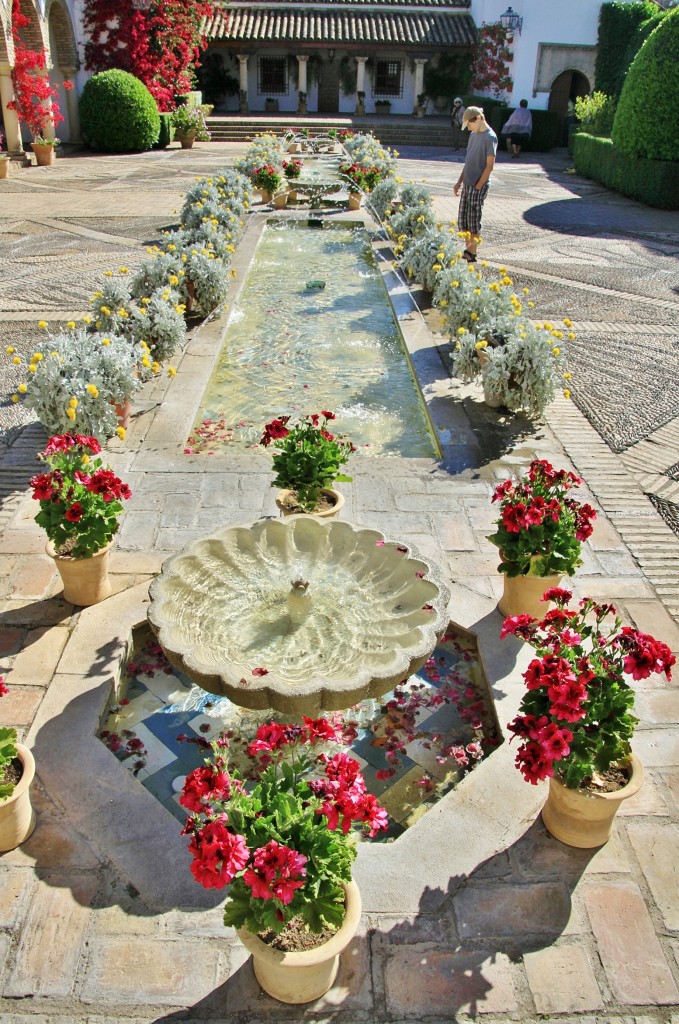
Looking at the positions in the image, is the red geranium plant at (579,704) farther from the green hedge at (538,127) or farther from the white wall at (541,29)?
the white wall at (541,29)

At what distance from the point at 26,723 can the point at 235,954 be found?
151cm

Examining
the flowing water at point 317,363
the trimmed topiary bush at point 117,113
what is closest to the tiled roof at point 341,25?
the trimmed topiary bush at point 117,113

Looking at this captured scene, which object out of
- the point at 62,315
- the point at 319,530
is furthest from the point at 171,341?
the point at 319,530

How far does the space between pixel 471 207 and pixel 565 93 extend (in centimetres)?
2116

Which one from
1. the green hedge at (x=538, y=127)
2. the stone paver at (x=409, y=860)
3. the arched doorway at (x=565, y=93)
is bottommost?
the stone paver at (x=409, y=860)

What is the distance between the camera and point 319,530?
4.21m

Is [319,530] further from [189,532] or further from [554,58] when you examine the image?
[554,58]

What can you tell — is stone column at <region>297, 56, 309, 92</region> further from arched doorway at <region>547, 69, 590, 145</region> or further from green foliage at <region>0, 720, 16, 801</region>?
green foliage at <region>0, 720, 16, 801</region>

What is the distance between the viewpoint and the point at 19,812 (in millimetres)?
3010

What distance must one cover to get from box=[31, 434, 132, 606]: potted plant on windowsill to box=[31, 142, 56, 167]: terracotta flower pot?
18034mm

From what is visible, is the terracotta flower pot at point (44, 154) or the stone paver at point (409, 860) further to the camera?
the terracotta flower pot at point (44, 154)

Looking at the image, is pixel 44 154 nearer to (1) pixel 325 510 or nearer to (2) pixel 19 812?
(1) pixel 325 510

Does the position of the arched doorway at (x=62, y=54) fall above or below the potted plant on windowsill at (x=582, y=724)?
above

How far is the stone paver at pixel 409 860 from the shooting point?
261cm
